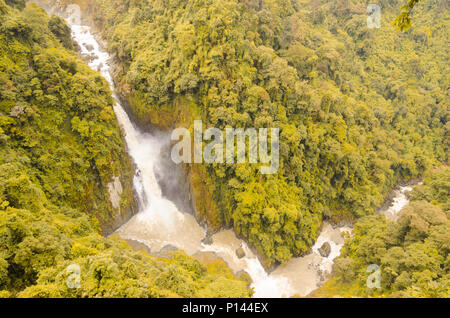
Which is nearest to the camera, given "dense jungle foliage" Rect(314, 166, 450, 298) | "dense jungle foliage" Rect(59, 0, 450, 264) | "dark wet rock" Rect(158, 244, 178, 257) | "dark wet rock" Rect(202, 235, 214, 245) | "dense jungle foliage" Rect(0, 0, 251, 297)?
"dense jungle foliage" Rect(0, 0, 251, 297)

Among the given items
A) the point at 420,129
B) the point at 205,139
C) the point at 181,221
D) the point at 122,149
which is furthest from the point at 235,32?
the point at 420,129

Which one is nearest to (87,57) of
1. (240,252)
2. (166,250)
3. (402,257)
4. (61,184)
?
(61,184)

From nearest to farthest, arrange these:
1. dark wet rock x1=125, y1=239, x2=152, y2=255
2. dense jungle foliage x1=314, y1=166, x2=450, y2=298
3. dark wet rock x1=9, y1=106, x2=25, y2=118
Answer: dense jungle foliage x1=314, y1=166, x2=450, y2=298
dark wet rock x1=9, y1=106, x2=25, y2=118
dark wet rock x1=125, y1=239, x2=152, y2=255

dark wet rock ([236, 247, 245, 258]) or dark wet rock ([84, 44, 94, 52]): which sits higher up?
dark wet rock ([84, 44, 94, 52])

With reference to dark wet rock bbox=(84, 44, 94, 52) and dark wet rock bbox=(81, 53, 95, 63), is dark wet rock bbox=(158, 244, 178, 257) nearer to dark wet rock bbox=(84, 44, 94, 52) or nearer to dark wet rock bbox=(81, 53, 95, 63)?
dark wet rock bbox=(81, 53, 95, 63)

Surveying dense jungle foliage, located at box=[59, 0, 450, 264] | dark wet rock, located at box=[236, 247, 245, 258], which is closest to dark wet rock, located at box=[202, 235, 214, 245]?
dense jungle foliage, located at box=[59, 0, 450, 264]

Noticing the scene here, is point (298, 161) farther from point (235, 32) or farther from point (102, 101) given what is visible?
point (102, 101)

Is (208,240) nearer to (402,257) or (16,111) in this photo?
(402,257)
